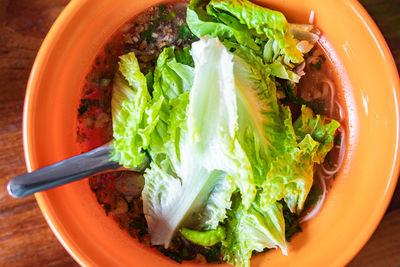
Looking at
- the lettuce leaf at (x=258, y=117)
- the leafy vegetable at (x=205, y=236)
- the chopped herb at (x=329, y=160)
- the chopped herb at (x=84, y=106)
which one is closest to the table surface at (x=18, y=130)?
the chopped herb at (x=84, y=106)

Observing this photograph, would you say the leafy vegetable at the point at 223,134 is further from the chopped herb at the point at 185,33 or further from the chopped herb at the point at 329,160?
the chopped herb at the point at 329,160

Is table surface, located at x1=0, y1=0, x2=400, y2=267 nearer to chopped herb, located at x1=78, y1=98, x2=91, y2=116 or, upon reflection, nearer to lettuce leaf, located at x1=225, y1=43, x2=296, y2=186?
chopped herb, located at x1=78, y1=98, x2=91, y2=116

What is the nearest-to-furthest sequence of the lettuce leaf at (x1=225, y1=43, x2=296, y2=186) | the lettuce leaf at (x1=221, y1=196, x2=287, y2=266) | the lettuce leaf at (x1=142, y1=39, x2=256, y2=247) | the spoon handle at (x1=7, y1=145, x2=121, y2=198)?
the spoon handle at (x1=7, y1=145, x2=121, y2=198) → the lettuce leaf at (x1=142, y1=39, x2=256, y2=247) → the lettuce leaf at (x1=225, y1=43, x2=296, y2=186) → the lettuce leaf at (x1=221, y1=196, x2=287, y2=266)

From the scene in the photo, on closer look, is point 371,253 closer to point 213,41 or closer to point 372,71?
point 372,71

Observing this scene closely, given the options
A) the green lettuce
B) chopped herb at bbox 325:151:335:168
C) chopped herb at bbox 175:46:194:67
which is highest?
the green lettuce

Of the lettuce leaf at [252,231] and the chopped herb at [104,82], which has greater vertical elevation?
the chopped herb at [104,82]

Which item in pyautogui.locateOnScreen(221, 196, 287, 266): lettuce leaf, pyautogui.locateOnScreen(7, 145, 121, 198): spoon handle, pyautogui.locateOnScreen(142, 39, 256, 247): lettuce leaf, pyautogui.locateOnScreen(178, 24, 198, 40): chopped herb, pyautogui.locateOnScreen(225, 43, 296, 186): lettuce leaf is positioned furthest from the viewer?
pyautogui.locateOnScreen(178, 24, 198, 40): chopped herb

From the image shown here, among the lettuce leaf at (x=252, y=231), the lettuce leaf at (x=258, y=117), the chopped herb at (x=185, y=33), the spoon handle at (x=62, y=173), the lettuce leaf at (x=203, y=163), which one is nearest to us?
the spoon handle at (x=62, y=173)

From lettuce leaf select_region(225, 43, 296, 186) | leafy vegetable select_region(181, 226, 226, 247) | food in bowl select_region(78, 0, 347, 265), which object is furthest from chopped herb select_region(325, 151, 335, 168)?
leafy vegetable select_region(181, 226, 226, 247)

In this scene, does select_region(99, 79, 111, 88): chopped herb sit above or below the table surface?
above
